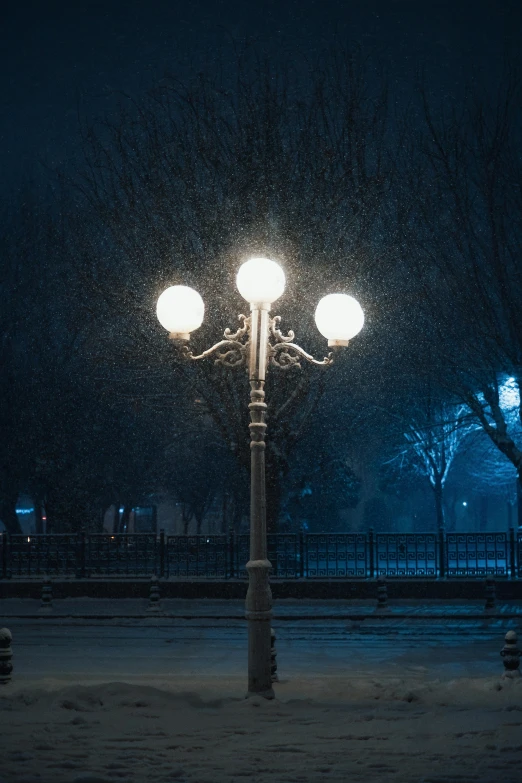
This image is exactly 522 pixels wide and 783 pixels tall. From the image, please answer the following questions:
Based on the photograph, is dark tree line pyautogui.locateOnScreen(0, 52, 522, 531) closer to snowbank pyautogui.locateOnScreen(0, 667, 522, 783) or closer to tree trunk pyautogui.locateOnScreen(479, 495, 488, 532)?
snowbank pyautogui.locateOnScreen(0, 667, 522, 783)

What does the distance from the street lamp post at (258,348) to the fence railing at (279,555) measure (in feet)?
43.6

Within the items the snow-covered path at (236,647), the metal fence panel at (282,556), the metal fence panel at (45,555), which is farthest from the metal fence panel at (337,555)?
the metal fence panel at (45,555)

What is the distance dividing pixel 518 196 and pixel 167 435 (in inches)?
926

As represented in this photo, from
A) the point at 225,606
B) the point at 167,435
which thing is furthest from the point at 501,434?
the point at 167,435

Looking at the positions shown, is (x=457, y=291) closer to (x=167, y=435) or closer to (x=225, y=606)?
(x=225, y=606)

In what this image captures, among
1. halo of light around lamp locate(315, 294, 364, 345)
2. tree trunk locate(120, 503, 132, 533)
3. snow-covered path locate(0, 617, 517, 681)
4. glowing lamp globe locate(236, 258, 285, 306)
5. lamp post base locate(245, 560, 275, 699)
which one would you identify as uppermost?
glowing lamp globe locate(236, 258, 285, 306)

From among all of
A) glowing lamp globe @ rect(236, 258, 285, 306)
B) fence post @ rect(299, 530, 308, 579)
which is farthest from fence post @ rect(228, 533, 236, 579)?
glowing lamp globe @ rect(236, 258, 285, 306)

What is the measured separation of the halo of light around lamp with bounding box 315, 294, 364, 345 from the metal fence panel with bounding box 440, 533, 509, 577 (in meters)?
13.7

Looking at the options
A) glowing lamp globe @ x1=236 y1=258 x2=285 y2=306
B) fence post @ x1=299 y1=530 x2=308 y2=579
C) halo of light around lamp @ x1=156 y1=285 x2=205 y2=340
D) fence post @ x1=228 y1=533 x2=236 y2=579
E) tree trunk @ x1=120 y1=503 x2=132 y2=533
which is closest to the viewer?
glowing lamp globe @ x1=236 y1=258 x2=285 y2=306

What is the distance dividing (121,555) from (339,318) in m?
15.6

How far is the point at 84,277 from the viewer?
23094 millimetres

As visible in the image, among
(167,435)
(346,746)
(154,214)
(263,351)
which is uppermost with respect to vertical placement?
(154,214)

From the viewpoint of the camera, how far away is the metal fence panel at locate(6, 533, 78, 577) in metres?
24.2

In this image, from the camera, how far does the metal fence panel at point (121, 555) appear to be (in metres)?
23.6
